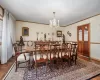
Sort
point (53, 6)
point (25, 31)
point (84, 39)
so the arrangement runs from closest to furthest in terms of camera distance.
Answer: point (53, 6), point (84, 39), point (25, 31)

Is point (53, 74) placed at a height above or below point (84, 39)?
below

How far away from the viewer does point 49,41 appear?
4.93m

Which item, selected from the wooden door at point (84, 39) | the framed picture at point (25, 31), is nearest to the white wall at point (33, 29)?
the framed picture at point (25, 31)

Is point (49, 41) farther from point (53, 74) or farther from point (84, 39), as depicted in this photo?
Answer: point (53, 74)

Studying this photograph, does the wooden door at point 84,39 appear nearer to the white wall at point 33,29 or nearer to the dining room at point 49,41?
the dining room at point 49,41

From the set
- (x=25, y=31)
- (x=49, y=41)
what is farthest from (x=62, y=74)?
(x=25, y=31)

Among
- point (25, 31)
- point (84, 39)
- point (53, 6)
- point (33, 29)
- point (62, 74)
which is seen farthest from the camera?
point (33, 29)

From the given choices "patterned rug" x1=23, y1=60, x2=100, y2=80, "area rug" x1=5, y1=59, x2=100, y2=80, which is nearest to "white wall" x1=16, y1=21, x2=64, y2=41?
"area rug" x1=5, y1=59, x2=100, y2=80

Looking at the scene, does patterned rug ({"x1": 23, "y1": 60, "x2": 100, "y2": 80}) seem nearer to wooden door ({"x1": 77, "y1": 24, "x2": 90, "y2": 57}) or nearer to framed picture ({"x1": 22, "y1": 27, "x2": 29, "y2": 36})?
wooden door ({"x1": 77, "y1": 24, "x2": 90, "y2": 57})

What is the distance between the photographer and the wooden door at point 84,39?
4.07 m

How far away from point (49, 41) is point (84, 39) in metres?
2.35

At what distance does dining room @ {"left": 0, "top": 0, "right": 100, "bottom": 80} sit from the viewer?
2211 millimetres

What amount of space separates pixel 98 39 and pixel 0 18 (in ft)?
15.7

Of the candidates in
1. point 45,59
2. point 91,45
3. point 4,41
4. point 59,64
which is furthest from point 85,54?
point 4,41
